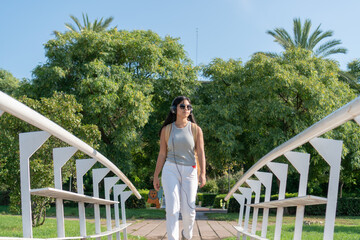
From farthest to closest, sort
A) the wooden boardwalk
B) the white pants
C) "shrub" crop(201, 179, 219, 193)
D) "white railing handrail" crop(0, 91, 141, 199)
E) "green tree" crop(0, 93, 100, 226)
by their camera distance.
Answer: "shrub" crop(201, 179, 219, 193)
"green tree" crop(0, 93, 100, 226)
the wooden boardwalk
the white pants
"white railing handrail" crop(0, 91, 141, 199)

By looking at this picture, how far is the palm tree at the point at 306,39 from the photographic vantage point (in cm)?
2731

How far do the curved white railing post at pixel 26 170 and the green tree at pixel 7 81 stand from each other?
35.6 meters

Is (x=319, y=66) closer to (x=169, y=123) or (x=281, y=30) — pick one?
(x=281, y=30)

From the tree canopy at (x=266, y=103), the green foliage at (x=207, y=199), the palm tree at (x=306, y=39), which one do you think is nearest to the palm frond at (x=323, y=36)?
the palm tree at (x=306, y=39)

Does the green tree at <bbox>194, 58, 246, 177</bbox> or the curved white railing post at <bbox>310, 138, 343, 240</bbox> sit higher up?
the curved white railing post at <bbox>310, 138, 343, 240</bbox>

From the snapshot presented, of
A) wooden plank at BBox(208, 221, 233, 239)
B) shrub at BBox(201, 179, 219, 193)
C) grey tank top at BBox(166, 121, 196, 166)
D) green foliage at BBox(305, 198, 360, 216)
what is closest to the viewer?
grey tank top at BBox(166, 121, 196, 166)

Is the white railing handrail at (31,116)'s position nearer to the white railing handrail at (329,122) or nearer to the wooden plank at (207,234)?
the white railing handrail at (329,122)

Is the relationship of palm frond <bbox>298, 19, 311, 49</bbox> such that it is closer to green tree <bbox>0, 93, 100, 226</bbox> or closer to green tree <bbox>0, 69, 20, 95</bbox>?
green tree <bbox>0, 93, 100, 226</bbox>

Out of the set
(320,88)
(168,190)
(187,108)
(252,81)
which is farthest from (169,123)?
(252,81)

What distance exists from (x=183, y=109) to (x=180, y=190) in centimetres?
90

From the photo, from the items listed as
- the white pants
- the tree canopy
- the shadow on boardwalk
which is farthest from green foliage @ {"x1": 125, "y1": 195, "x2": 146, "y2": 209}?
the white pants

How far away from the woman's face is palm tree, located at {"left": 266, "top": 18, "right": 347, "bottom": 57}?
78.8 feet

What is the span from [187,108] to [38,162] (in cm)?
633

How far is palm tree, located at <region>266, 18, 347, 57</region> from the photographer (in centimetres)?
2731
